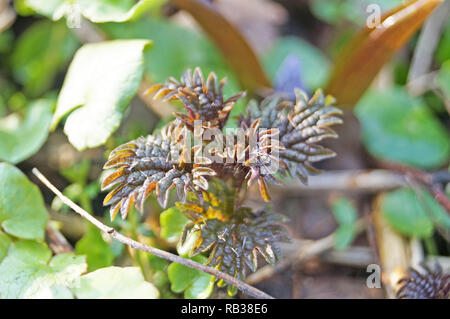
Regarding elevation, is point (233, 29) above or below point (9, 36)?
below

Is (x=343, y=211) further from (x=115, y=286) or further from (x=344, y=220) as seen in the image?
(x=115, y=286)

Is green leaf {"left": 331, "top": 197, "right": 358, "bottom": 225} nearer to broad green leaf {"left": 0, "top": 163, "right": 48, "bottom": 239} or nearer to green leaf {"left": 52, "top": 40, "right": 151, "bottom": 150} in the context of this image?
green leaf {"left": 52, "top": 40, "right": 151, "bottom": 150}

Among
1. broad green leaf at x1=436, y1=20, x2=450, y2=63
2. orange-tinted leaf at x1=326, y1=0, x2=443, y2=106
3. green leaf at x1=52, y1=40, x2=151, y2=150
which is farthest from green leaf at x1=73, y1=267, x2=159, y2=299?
broad green leaf at x1=436, y1=20, x2=450, y2=63

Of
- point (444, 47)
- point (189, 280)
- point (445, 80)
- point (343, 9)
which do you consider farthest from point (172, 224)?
point (444, 47)

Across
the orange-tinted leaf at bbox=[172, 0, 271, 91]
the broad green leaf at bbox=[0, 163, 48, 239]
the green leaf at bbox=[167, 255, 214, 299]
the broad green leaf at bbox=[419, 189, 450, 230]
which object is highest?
the orange-tinted leaf at bbox=[172, 0, 271, 91]

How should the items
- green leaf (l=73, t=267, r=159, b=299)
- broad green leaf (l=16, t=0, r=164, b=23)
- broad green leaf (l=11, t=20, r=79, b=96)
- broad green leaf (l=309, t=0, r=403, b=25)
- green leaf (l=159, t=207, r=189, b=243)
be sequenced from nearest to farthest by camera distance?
green leaf (l=73, t=267, r=159, b=299) → green leaf (l=159, t=207, r=189, b=243) → broad green leaf (l=16, t=0, r=164, b=23) → broad green leaf (l=309, t=0, r=403, b=25) → broad green leaf (l=11, t=20, r=79, b=96)
